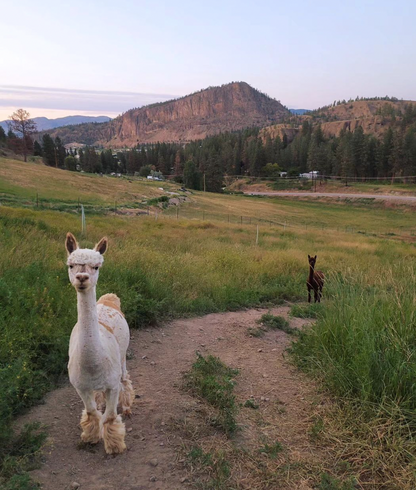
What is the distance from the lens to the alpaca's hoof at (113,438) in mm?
3736

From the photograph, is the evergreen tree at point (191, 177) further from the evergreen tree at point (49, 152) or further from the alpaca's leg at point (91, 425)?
the alpaca's leg at point (91, 425)

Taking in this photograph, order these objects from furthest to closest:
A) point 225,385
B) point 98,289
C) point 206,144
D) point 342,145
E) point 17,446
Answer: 1. point 206,144
2. point 342,145
3. point 98,289
4. point 225,385
5. point 17,446

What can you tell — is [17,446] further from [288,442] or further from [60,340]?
[288,442]

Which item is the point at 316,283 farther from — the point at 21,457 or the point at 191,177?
the point at 191,177

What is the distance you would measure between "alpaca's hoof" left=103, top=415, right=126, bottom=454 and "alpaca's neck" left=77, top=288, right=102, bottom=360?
0.82 metres

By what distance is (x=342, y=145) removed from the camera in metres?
103

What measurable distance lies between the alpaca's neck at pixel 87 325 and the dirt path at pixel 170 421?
1133 millimetres

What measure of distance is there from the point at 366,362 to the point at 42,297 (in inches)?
197

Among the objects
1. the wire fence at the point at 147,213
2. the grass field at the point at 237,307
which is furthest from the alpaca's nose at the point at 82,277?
the wire fence at the point at 147,213

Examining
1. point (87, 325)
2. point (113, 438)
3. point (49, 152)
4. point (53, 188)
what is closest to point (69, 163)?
point (49, 152)

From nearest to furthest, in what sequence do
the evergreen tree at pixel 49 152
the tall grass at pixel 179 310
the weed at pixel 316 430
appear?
the weed at pixel 316 430 < the tall grass at pixel 179 310 < the evergreen tree at pixel 49 152

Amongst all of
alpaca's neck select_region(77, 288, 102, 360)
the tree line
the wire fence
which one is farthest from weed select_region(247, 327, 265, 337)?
the tree line

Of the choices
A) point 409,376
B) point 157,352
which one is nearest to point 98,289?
point 157,352

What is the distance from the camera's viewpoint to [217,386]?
4.81 metres
